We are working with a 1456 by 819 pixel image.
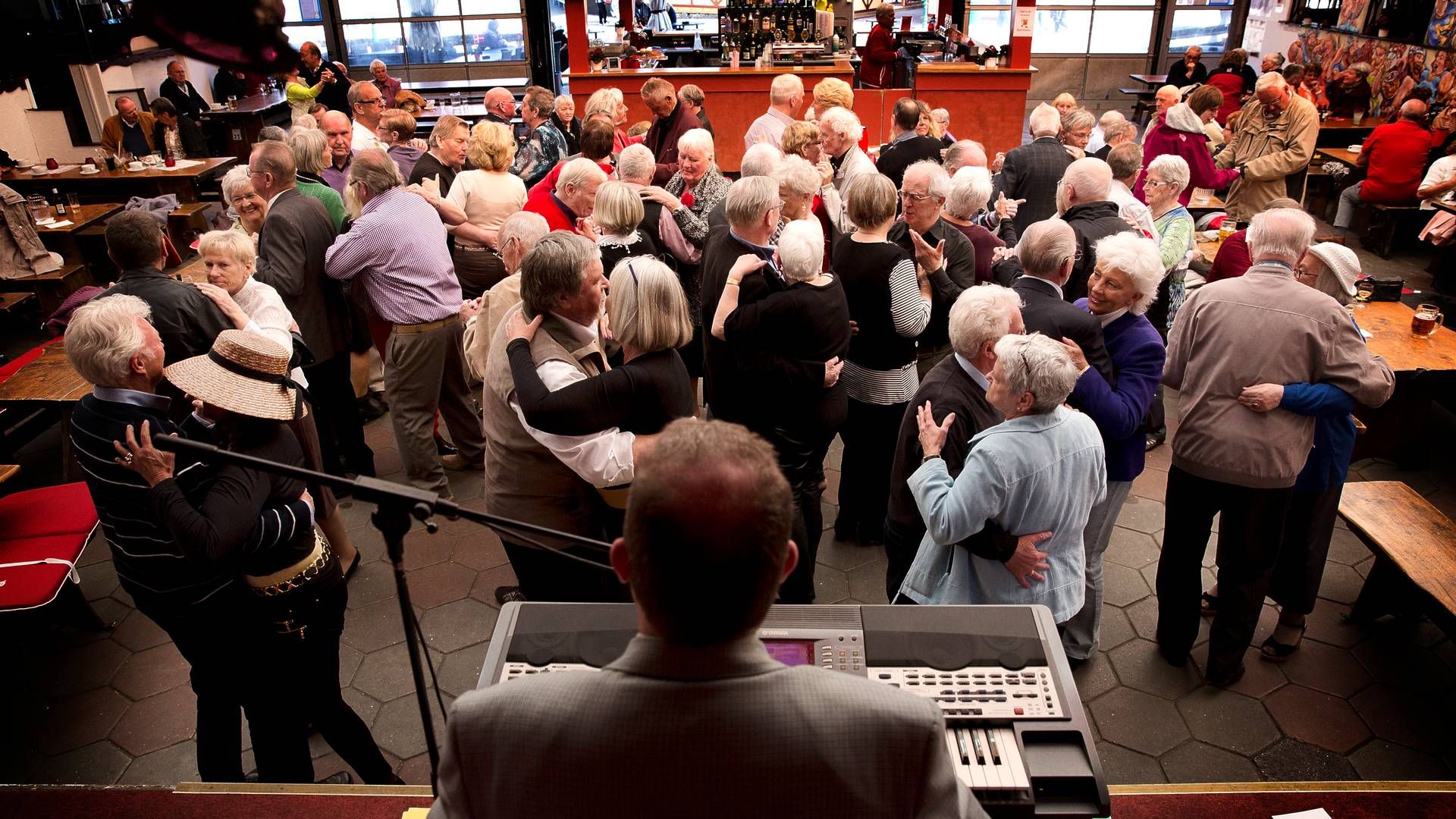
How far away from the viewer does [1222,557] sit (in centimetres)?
313

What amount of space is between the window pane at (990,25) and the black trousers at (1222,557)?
46.3 ft

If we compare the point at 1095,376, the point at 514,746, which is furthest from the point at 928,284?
the point at 514,746

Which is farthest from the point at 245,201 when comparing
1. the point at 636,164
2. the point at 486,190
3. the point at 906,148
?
the point at 906,148

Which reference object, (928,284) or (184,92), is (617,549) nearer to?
(928,284)

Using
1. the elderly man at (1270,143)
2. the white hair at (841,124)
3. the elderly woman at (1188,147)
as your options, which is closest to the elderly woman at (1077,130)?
the elderly woman at (1188,147)

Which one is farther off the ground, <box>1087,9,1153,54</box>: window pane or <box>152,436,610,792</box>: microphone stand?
<box>1087,9,1153,54</box>: window pane

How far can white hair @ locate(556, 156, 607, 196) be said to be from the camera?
4117mm

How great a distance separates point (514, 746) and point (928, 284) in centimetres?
302

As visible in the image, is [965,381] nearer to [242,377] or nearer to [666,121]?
[242,377]

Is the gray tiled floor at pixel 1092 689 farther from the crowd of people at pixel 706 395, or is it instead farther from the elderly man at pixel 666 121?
the elderly man at pixel 666 121

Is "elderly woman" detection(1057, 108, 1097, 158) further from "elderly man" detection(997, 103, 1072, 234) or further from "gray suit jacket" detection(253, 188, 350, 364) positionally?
"gray suit jacket" detection(253, 188, 350, 364)

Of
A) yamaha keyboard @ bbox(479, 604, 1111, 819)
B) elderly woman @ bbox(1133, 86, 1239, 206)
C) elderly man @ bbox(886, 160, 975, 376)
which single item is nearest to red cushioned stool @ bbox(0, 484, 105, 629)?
yamaha keyboard @ bbox(479, 604, 1111, 819)

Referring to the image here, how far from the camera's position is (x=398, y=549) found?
132 cm

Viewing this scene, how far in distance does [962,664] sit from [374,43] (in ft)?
55.9
